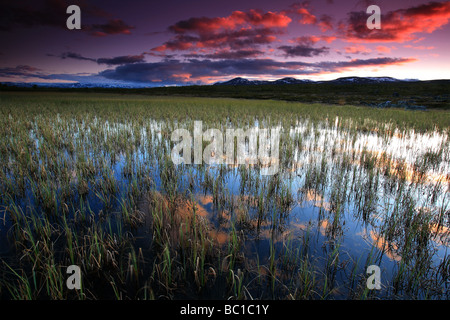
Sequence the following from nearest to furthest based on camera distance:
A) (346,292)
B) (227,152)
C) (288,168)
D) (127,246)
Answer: (346,292) → (127,246) → (288,168) → (227,152)

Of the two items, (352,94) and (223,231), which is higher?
(352,94)

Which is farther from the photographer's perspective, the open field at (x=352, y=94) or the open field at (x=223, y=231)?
the open field at (x=352, y=94)

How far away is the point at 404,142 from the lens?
29.5ft

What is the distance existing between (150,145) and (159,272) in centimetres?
614

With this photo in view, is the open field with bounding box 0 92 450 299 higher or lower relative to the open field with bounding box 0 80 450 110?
lower

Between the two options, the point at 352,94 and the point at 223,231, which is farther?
the point at 352,94

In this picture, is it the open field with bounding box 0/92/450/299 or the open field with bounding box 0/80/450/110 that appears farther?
the open field with bounding box 0/80/450/110

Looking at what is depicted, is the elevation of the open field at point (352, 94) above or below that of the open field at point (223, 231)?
above

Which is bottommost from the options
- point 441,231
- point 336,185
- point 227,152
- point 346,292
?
point 346,292
